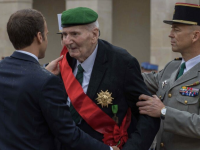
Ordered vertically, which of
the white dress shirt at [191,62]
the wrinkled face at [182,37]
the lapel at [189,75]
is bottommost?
the lapel at [189,75]

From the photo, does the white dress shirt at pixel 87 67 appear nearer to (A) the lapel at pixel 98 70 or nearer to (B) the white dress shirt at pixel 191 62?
(A) the lapel at pixel 98 70

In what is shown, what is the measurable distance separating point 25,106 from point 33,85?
149 mm

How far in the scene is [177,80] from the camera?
4086 millimetres

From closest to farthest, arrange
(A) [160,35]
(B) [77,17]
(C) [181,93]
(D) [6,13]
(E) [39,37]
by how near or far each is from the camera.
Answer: (E) [39,37] < (B) [77,17] < (C) [181,93] < (A) [160,35] < (D) [6,13]

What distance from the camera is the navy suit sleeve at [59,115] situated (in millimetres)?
3107

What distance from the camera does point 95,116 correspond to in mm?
3701

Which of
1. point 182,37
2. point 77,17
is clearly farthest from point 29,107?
point 182,37

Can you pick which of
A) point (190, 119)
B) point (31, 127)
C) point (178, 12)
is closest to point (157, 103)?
point (190, 119)

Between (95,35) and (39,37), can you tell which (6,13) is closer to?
(95,35)

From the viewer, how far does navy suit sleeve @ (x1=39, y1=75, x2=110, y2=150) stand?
3.11 meters

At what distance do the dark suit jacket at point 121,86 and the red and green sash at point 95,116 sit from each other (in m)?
0.04

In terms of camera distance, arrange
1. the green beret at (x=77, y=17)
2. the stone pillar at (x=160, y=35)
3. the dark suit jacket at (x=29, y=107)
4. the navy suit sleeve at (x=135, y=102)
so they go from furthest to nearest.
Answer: the stone pillar at (x=160, y=35) → the navy suit sleeve at (x=135, y=102) → the green beret at (x=77, y=17) → the dark suit jacket at (x=29, y=107)

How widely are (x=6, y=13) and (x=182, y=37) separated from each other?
8.79m

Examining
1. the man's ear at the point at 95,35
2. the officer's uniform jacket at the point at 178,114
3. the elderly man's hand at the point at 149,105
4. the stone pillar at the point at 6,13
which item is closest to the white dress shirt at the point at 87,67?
the man's ear at the point at 95,35
